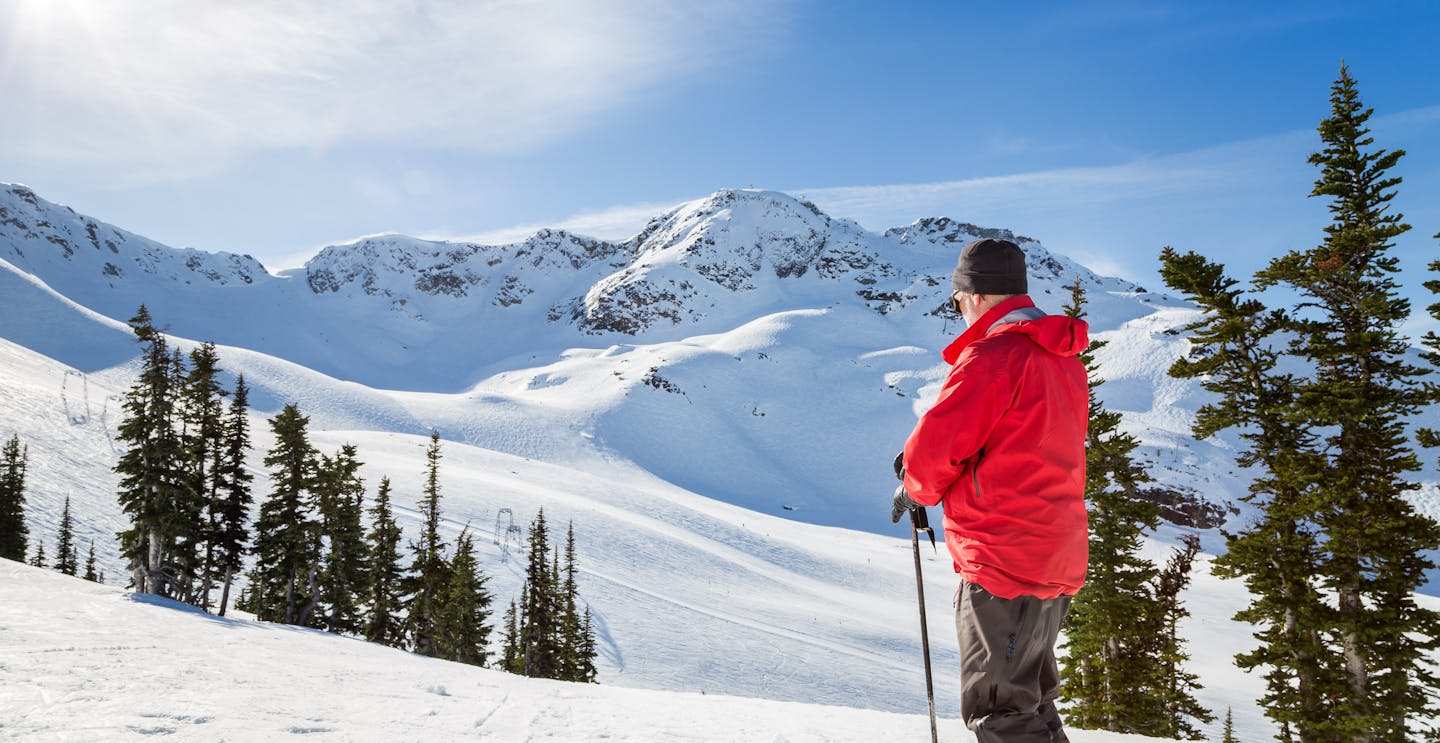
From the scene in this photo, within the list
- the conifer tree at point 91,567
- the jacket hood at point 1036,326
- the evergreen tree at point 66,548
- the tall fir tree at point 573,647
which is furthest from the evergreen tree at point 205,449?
A: the jacket hood at point 1036,326

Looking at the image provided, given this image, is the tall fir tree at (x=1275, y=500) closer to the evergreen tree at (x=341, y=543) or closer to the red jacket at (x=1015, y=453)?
the red jacket at (x=1015, y=453)

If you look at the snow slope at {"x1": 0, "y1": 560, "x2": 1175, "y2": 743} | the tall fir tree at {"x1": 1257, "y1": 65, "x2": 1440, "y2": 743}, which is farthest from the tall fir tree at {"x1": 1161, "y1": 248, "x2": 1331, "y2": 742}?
the snow slope at {"x1": 0, "y1": 560, "x2": 1175, "y2": 743}

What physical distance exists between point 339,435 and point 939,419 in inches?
3597

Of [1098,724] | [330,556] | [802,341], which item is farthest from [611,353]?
[1098,724]

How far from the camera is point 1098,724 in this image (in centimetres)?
1425

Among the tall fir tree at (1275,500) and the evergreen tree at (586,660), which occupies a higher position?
the tall fir tree at (1275,500)

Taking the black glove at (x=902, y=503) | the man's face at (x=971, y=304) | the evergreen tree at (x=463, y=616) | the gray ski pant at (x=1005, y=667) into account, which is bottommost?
the evergreen tree at (x=463, y=616)

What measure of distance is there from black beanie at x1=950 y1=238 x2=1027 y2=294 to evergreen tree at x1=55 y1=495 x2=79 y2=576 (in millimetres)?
51399

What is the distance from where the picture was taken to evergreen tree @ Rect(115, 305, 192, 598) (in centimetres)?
2270

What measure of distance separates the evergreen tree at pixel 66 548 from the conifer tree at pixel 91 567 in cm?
49

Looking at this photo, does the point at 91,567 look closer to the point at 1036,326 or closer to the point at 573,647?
the point at 573,647

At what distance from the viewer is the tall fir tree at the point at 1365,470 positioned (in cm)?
1057

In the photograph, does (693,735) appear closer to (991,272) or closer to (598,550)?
(991,272)

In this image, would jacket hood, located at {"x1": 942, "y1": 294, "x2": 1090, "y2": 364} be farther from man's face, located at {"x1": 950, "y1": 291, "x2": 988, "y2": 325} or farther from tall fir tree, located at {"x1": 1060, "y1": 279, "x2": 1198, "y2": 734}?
tall fir tree, located at {"x1": 1060, "y1": 279, "x2": 1198, "y2": 734}
